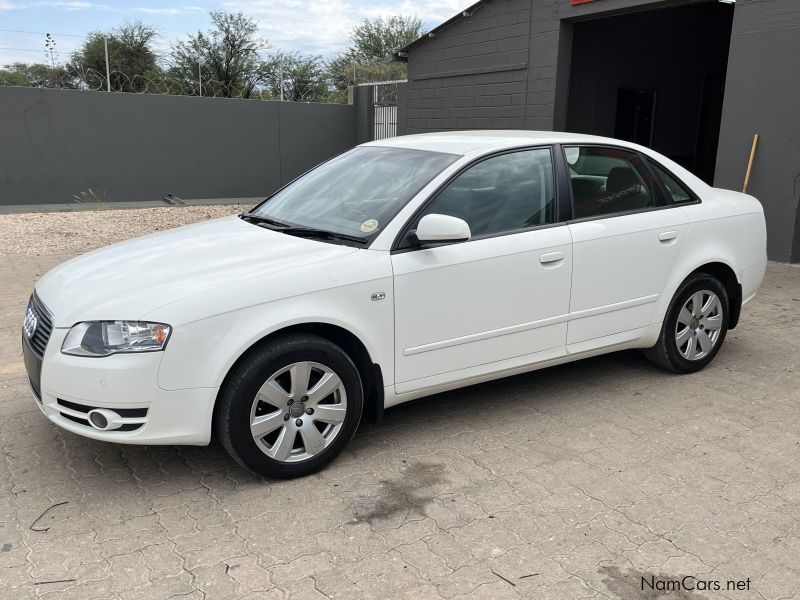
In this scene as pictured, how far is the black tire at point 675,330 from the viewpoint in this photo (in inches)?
190

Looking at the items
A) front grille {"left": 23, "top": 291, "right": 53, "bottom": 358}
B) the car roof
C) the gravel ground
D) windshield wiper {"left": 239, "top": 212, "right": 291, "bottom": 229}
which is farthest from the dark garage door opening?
front grille {"left": 23, "top": 291, "right": 53, "bottom": 358}

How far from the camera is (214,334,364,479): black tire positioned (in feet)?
10.7

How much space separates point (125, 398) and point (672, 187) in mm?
3690

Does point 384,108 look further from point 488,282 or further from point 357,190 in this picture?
point 488,282

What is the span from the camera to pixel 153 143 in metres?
16.1

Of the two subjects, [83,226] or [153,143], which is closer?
[83,226]

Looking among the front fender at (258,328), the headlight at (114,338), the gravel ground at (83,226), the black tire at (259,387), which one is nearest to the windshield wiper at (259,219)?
the front fender at (258,328)

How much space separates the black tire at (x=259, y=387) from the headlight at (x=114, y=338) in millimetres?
374

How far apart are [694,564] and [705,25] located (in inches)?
578

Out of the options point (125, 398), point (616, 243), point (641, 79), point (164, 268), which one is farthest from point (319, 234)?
point (641, 79)

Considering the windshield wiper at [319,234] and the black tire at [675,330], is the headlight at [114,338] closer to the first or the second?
the windshield wiper at [319,234]

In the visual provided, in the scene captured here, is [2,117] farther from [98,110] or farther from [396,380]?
[396,380]

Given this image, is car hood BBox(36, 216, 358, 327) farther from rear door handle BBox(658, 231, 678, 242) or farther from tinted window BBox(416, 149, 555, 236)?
rear door handle BBox(658, 231, 678, 242)

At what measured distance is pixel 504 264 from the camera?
397 cm
